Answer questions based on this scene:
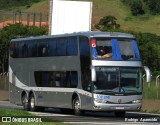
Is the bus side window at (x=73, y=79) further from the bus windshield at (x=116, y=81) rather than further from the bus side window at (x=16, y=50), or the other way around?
the bus side window at (x=16, y=50)

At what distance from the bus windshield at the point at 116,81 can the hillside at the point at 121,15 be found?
410 ft

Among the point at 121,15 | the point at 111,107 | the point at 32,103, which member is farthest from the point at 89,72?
the point at 121,15

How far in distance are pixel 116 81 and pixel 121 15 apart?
477ft

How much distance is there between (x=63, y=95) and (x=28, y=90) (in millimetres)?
4224

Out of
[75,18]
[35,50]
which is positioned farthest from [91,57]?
[75,18]

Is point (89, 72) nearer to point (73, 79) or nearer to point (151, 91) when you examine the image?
point (73, 79)

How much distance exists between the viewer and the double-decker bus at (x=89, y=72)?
94.1ft

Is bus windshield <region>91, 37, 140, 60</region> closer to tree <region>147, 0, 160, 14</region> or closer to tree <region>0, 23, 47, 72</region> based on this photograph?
tree <region>0, 23, 47, 72</region>

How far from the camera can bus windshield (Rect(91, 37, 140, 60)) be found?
28.9 metres

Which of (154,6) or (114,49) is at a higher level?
(154,6)

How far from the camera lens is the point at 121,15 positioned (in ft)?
569

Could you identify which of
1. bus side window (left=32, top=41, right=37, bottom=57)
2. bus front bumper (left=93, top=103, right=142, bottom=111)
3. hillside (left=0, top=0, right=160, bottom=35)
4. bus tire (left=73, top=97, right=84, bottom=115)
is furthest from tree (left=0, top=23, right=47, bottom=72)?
hillside (left=0, top=0, right=160, bottom=35)

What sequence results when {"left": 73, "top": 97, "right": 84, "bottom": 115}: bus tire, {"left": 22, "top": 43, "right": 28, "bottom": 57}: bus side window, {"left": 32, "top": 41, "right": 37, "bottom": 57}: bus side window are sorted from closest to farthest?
{"left": 73, "top": 97, "right": 84, "bottom": 115}: bus tire
{"left": 32, "top": 41, "right": 37, "bottom": 57}: bus side window
{"left": 22, "top": 43, "right": 28, "bottom": 57}: bus side window

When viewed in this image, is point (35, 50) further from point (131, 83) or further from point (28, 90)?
point (131, 83)
